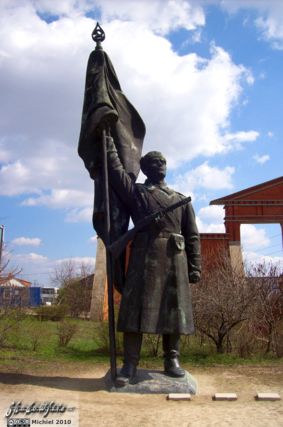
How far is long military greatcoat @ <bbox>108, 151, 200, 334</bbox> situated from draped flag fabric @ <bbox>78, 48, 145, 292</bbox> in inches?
9.9

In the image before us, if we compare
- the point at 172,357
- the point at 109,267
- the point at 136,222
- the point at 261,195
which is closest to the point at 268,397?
the point at 172,357

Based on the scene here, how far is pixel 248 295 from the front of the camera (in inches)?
446

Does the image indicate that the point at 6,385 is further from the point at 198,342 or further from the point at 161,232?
the point at 198,342

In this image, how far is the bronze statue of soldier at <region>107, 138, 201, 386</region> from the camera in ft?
17.6

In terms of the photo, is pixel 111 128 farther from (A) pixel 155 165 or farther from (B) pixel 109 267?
→ (B) pixel 109 267

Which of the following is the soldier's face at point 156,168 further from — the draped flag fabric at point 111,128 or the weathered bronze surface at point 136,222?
the draped flag fabric at point 111,128

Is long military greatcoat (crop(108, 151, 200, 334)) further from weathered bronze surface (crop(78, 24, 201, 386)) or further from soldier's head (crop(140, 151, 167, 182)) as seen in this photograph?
soldier's head (crop(140, 151, 167, 182))

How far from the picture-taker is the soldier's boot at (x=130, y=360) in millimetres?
5195

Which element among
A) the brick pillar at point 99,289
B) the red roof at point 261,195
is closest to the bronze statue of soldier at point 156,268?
the brick pillar at point 99,289

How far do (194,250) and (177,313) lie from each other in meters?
0.95

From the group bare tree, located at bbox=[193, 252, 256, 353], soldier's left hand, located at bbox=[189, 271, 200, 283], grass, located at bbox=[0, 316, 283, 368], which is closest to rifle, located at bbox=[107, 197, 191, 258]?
soldier's left hand, located at bbox=[189, 271, 200, 283]

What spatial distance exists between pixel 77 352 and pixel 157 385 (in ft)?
19.6

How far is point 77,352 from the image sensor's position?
10.7 meters
